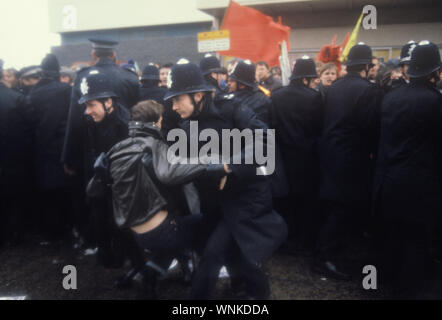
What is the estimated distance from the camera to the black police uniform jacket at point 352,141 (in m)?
3.72

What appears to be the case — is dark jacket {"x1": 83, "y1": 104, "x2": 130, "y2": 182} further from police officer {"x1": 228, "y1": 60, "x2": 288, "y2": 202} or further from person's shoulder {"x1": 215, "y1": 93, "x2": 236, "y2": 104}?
police officer {"x1": 228, "y1": 60, "x2": 288, "y2": 202}

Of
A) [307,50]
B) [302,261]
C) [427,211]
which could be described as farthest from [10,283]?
[307,50]

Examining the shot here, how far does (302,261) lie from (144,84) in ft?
10.5

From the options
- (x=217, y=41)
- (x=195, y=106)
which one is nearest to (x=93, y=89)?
(x=195, y=106)

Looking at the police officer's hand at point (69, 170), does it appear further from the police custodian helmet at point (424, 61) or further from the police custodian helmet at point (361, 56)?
the police custodian helmet at point (424, 61)

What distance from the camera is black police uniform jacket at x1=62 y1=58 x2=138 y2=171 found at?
3.97 meters

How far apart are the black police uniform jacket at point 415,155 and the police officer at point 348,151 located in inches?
18.8

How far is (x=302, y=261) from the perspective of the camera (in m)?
4.19

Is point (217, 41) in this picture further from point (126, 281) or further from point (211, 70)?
point (126, 281)

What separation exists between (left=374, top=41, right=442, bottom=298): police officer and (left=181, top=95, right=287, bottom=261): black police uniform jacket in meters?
1.14

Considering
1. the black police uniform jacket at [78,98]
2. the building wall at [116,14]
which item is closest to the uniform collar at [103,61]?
the black police uniform jacket at [78,98]

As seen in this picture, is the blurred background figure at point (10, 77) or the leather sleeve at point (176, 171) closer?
the leather sleeve at point (176, 171)

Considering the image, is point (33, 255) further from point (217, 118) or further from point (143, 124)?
point (217, 118)

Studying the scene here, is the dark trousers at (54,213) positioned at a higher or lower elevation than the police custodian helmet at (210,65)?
lower
